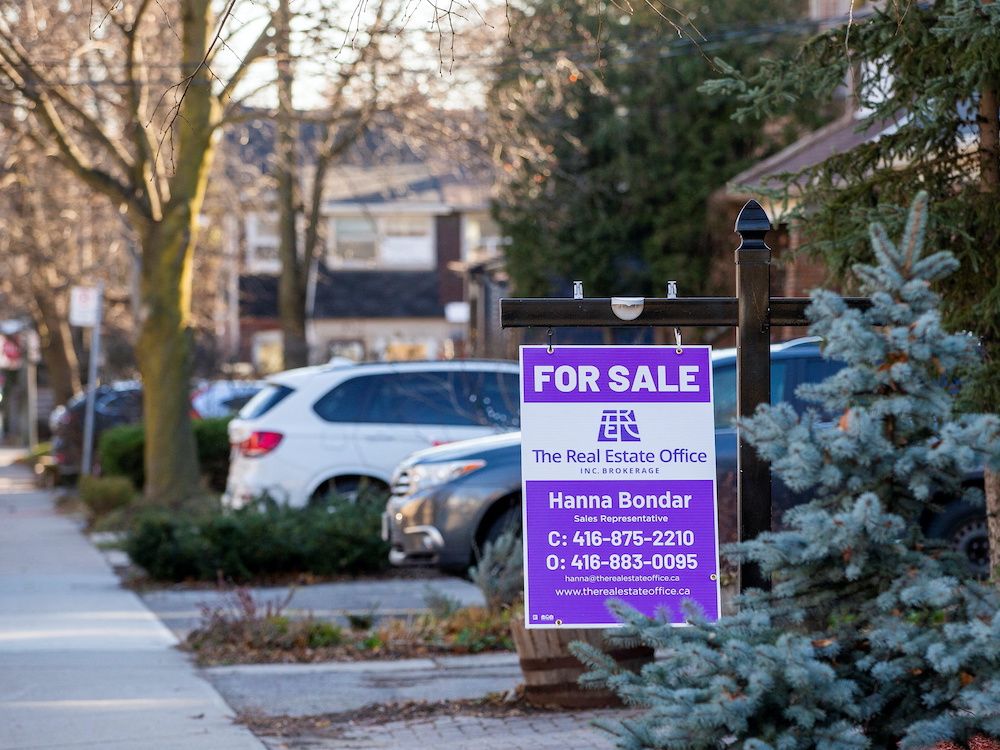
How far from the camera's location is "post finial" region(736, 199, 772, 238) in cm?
503

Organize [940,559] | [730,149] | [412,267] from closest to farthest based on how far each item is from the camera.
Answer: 1. [940,559]
2. [730,149]
3. [412,267]

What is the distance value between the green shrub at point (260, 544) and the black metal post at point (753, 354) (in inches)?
275

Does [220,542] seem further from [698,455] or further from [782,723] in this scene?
[782,723]

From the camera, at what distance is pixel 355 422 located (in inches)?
511

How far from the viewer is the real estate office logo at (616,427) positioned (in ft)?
16.1

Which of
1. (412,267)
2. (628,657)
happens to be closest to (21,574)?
(628,657)

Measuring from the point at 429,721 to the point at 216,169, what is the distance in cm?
2018

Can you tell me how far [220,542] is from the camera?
1147 centimetres

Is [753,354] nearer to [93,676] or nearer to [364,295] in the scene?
[93,676]

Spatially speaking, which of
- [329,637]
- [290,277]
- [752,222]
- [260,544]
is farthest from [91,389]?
[752,222]

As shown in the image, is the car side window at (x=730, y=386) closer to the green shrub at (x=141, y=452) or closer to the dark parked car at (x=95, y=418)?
the green shrub at (x=141, y=452)

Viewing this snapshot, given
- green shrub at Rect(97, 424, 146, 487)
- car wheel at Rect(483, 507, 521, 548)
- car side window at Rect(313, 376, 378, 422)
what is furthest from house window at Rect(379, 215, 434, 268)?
car wheel at Rect(483, 507, 521, 548)

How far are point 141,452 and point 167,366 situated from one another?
337 centimetres

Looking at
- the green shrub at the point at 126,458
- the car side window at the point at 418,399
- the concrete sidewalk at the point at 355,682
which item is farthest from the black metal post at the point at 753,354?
the green shrub at the point at 126,458
